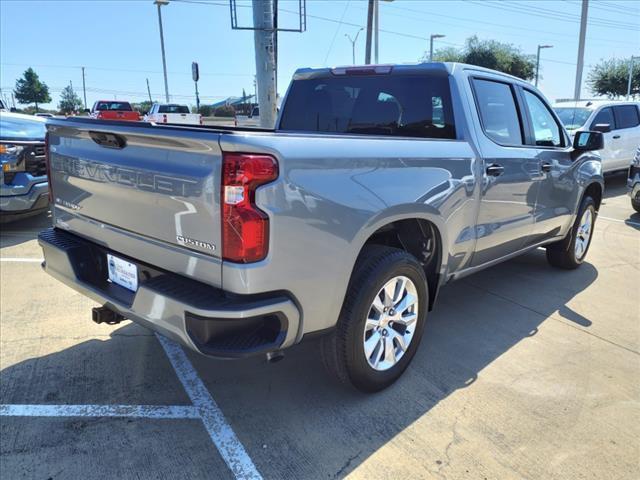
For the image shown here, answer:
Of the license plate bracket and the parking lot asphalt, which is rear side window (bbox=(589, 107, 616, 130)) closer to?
the parking lot asphalt

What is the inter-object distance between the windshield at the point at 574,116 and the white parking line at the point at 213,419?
9494 millimetres

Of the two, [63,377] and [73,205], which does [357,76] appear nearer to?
[73,205]

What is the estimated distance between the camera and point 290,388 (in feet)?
10.0

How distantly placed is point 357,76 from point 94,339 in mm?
2763

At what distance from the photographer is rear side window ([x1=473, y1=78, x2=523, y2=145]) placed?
143 inches

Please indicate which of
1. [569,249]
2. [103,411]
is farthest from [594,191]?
[103,411]

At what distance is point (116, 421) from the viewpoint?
2.70 metres

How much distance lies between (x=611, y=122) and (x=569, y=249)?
7.09m

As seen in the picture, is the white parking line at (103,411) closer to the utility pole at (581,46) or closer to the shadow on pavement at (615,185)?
the shadow on pavement at (615,185)

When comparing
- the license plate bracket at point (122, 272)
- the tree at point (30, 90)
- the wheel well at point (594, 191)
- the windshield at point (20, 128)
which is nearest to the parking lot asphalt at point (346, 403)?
the license plate bracket at point (122, 272)

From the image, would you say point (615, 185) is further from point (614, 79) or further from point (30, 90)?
point (30, 90)

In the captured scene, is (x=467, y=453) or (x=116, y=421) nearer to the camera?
(x=467, y=453)

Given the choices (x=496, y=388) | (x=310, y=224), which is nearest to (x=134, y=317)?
(x=310, y=224)

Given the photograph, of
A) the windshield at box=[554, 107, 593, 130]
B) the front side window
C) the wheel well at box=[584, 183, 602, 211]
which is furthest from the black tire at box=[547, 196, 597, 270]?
the windshield at box=[554, 107, 593, 130]
